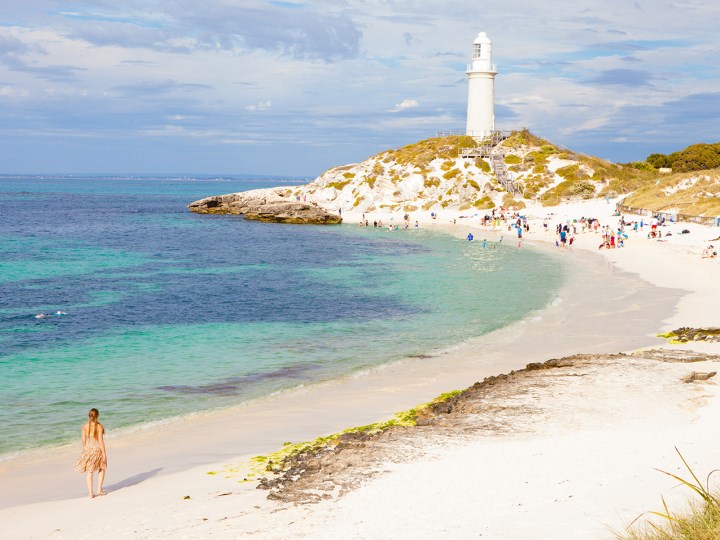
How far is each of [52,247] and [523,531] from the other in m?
63.8

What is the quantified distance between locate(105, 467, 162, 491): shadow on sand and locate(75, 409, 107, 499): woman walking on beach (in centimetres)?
43

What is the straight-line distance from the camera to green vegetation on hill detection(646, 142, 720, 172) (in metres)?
104

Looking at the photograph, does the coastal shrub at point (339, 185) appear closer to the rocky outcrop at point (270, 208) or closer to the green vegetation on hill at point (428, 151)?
the rocky outcrop at point (270, 208)

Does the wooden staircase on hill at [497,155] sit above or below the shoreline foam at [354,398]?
above

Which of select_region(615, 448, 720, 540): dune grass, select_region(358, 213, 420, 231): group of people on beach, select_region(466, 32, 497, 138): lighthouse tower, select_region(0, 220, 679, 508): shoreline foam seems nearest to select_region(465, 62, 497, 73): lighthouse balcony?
select_region(466, 32, 497, 138): lighthouse tower

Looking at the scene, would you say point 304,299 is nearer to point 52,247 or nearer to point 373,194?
point 52,247

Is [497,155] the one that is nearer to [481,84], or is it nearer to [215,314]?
[481,84]

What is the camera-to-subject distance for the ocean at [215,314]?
20.7 m

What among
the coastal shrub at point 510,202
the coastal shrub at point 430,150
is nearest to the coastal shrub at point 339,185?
the coastal shrub at point 430,150

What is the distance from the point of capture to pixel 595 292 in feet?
124

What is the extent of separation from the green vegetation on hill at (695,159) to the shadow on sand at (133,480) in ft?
338

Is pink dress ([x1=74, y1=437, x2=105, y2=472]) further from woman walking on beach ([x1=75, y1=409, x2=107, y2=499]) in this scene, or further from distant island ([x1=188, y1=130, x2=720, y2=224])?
distant island ([x1=188, y1=130, x2=720, y2=224])

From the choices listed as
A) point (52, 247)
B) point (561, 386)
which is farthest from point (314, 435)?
point (52, 247)

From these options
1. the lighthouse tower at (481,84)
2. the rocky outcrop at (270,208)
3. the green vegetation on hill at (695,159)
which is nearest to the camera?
the rocky outcrop at (270,208)
